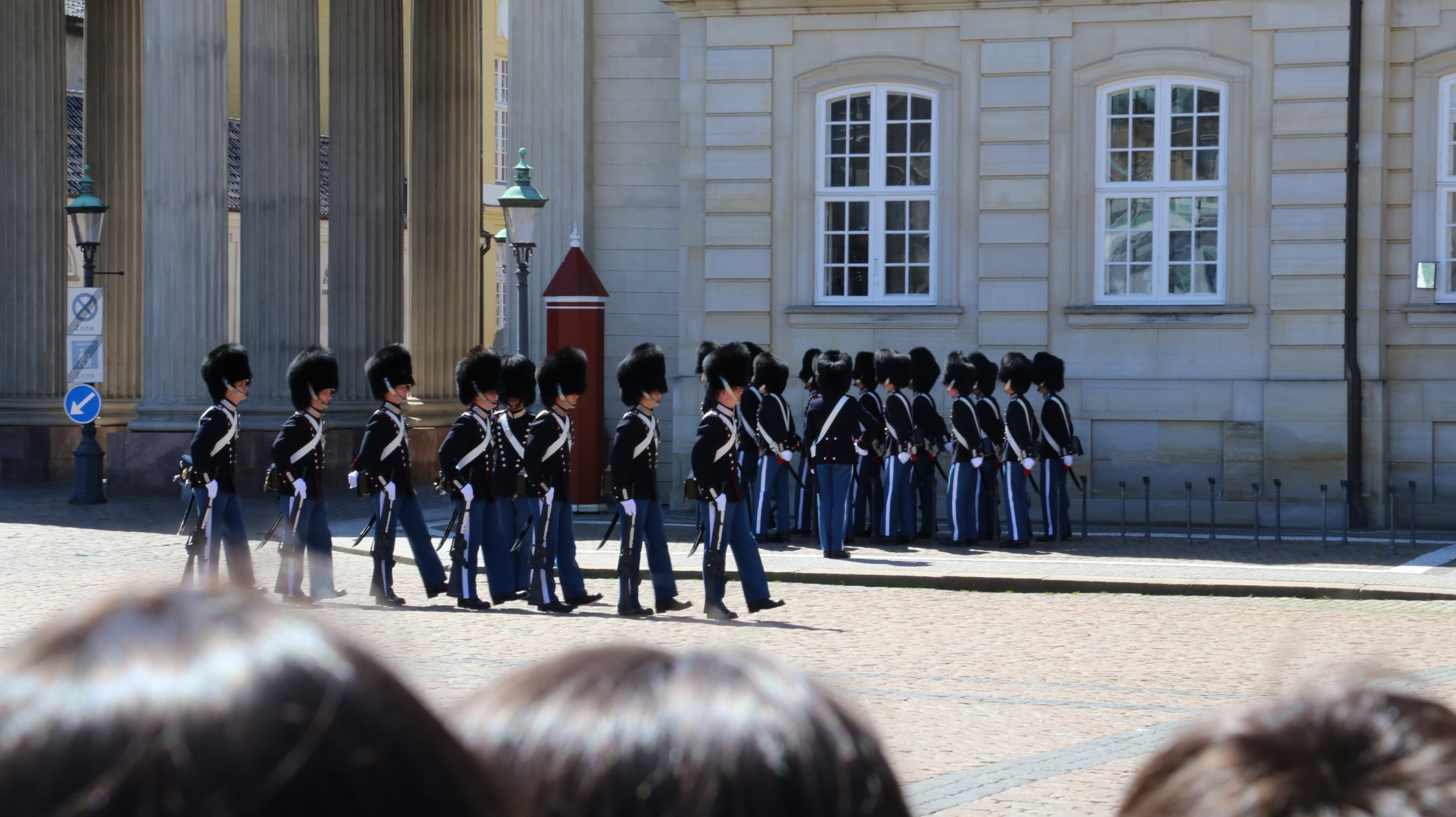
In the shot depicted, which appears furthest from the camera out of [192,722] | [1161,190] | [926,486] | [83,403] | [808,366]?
[83,403]

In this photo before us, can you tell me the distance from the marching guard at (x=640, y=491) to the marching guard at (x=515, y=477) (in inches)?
29.9

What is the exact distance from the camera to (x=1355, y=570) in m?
13.7

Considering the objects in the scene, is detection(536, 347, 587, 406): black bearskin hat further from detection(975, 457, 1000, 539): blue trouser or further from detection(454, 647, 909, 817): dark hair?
detection(454, 647, 909, 817): dark hair

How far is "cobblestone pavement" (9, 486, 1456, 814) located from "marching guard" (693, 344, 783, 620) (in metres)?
0.18

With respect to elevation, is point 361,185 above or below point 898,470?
above

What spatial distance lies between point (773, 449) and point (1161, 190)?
192 inches

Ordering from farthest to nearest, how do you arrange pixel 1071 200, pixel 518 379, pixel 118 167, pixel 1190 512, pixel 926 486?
pixel 118 167 → pixel 1071 200 → pixel 926 486 → pixel 1190 512 → pixel 518 379

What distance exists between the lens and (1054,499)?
16453mm

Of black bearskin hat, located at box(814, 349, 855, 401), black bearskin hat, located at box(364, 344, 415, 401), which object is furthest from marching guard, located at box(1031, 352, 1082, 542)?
black bearskin hat, located at box(364, 344, 415, 401)

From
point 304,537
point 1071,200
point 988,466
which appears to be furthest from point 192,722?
point 1071,200

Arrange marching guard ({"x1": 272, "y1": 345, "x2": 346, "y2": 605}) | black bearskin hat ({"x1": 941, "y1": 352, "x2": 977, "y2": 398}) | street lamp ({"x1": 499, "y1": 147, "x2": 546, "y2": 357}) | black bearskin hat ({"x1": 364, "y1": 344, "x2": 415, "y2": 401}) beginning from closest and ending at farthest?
marching guard ({"x1": 272, "y1": 345, "x2": 346, "y2": 605}) → black bearskin hat ({"x1": 364, "y1": 344, "x2": 415, "y2": 401}) → black bearskin hat ({"x1": 941, "y1": 352, "x2": 977, "y2": 398}) → street lamp ({"x1": 499, "y1": 147, "x2": 546, "y2": 357})

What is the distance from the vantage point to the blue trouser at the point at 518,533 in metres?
12.4

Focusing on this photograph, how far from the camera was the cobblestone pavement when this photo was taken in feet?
22.0

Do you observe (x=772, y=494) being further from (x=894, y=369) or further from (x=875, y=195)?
(x=875, y=195)
